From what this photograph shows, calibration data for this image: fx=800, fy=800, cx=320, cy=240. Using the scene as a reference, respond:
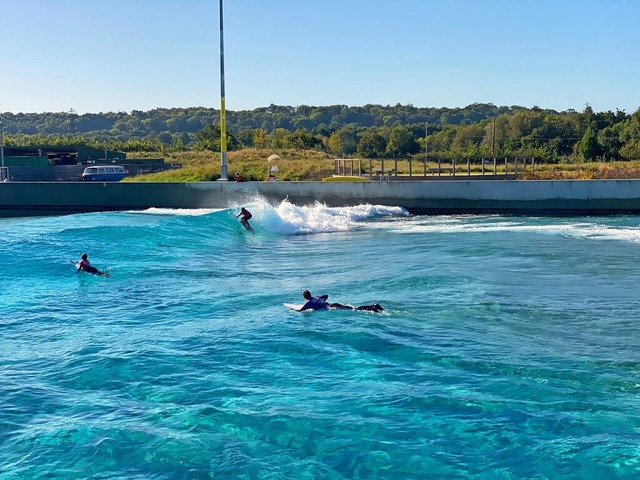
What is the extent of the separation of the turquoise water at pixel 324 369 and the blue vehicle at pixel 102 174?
2491 centimetres

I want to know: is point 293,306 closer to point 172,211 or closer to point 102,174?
point 172,211

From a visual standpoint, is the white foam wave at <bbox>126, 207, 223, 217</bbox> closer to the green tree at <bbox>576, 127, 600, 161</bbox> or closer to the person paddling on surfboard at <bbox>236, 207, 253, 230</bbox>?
the person paddling on surfboard at <bbox>236, 207, 253, 230</bbox>

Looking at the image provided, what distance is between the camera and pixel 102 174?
1874 inches

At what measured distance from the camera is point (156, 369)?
11.2m

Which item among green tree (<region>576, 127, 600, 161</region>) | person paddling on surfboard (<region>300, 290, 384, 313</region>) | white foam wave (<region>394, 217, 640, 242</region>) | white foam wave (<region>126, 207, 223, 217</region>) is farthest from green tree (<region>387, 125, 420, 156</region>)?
person paddling on surfboard (<region>300, 290, 384, 313</region>)

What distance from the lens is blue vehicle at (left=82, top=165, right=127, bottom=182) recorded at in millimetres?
46678

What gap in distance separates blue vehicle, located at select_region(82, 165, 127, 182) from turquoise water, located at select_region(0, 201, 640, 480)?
2491 centimetres

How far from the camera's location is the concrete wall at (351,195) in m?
35.2

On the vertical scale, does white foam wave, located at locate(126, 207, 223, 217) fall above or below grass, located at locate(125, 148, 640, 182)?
below

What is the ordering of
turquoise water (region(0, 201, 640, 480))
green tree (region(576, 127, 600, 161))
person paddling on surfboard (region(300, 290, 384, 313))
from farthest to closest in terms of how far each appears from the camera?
green tree (region(576, 127, 600, 161)), person paddling on surfboard (region(300, 290, 384, 313)), turquoise water (region(0, 201, 640, 480))

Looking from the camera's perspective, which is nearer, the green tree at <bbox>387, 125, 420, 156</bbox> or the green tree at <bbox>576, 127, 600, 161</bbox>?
the green tree at <bbox>576, 127, 600, 161</bbox>

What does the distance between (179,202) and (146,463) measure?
30925 mm

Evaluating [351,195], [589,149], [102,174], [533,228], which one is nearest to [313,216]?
[351,195]

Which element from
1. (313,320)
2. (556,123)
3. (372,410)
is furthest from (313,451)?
(556,123)
